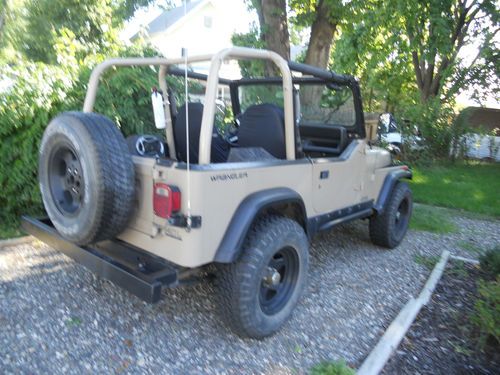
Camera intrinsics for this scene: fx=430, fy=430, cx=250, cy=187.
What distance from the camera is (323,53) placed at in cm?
851

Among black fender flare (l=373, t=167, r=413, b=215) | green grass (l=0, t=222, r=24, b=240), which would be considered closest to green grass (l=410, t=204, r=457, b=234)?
black fender flare (l=373, t=167, r=413, b=215)

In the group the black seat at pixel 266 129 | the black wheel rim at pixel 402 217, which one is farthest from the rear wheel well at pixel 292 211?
the black wheel rim at pixel 402 217

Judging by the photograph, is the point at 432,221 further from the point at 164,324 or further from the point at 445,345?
the point at 164,324

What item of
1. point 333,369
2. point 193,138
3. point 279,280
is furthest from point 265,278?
point 193,138

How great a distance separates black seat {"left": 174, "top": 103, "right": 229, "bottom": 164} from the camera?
11.8 ft

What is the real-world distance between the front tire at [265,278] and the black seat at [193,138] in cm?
86

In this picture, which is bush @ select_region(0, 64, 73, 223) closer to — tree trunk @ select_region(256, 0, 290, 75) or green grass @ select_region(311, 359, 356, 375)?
green grass @ select_region(311, 359, 356, 375)

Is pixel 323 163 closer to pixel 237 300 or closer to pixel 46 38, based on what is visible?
pixel 237 300

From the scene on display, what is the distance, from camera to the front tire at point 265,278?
9.24 feet

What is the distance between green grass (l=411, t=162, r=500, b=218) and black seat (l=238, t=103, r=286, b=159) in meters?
5.47

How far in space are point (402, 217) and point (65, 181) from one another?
4.13 meters

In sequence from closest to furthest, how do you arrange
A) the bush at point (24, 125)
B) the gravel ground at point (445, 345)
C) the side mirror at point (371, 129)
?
1. the gravel ground at point (445, 345)
2. the bush at point (24, 125)
3. the side mirror at point (371, 129)

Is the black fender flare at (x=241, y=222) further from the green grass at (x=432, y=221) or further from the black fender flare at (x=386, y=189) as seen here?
the green grass at (x=432, y=221)

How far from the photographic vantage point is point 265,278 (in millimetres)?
3062
